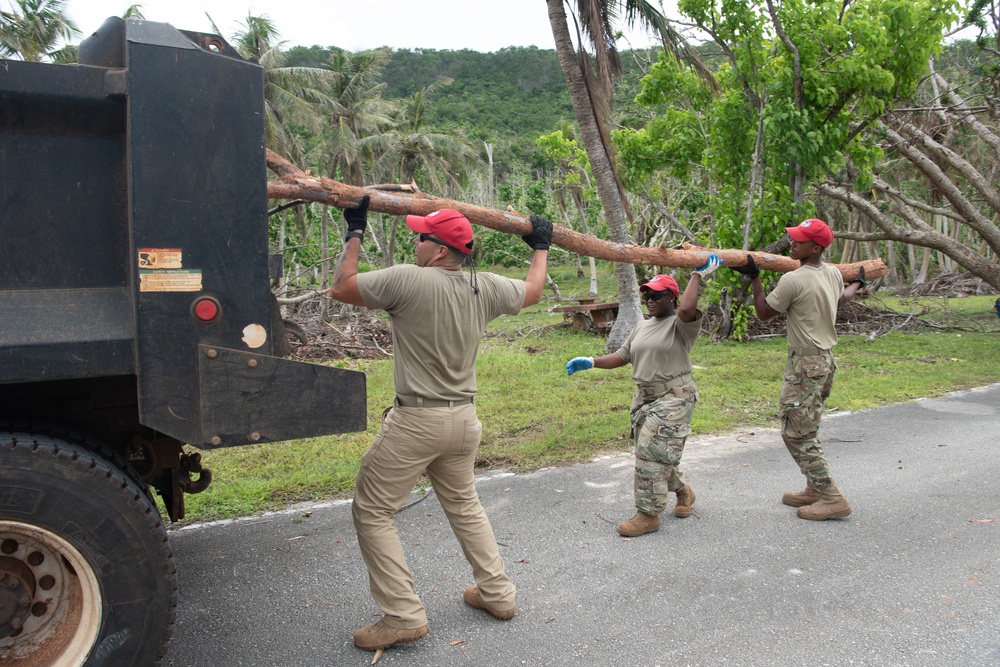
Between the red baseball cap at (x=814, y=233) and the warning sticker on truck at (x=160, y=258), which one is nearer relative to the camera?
the warning sticker on truck at (x=160, y=258)

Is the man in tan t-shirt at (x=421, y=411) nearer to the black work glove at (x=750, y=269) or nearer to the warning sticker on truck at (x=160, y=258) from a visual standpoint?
the warning sticker on truck at (x=160, y=258)

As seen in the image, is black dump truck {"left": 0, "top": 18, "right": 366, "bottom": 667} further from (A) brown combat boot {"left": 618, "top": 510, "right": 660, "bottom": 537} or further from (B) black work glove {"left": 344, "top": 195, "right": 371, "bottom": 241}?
(A) brown combat boot {"left": 618, "top": 510, "right": 660, "bottom": 537}

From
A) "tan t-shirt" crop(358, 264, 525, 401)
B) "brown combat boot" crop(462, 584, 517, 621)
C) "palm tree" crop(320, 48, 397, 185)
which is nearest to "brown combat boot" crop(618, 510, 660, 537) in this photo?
"brown combat boot" crop(462, 584, 517, 621)

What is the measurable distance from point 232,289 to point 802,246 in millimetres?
3957

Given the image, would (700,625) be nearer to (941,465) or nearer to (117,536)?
(117,536)

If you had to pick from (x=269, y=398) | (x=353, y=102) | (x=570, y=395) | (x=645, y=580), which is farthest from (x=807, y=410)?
(x=353, y=102)

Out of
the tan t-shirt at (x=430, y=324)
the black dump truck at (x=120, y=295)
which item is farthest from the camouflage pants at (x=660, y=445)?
the black dump truck at (x=120, y=295)

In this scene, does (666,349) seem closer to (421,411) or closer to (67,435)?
(421,411)

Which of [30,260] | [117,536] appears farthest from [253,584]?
[30,260]

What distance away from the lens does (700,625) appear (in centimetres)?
357

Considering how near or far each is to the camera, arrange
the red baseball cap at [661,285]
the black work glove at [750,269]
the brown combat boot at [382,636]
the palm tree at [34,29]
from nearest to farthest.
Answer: the brown combat boot at [382,636]
the red baseball cap at [661,285]
the black work glove at [750,269]
the palm tree at [34,29]

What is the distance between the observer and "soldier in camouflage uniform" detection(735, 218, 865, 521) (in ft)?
16.7

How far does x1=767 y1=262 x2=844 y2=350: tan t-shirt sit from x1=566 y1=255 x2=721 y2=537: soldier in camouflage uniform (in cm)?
64

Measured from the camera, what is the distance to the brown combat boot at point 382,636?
131 inches
